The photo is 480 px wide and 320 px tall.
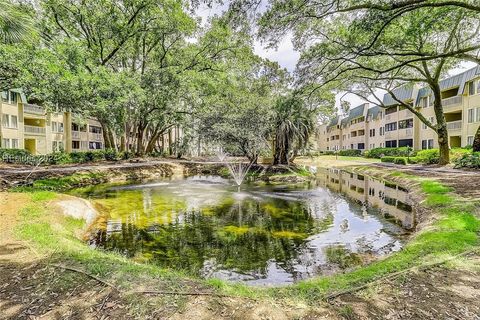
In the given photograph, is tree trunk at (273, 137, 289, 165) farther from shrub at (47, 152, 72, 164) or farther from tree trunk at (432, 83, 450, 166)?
shrub at (47, 152, 72, 164)

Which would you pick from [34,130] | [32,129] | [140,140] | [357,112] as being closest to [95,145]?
[34,130]

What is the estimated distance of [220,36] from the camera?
25.8 meters

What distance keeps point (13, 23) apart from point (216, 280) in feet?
33.2

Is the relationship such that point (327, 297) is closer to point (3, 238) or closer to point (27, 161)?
point (3, 238)

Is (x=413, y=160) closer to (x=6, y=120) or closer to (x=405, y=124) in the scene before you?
(x=405, y=124)

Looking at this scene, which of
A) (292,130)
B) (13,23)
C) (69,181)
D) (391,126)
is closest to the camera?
(13,23)

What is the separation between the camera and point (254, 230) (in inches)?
365

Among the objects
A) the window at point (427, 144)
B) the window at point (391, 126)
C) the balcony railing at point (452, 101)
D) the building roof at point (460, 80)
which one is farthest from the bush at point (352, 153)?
Result: the balcony railing at point (452, 101)

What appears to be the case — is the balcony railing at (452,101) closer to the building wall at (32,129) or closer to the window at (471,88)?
the window at (471,88)

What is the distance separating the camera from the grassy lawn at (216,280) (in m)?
4.39

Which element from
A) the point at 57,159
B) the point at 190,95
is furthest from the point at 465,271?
the point at 57,159

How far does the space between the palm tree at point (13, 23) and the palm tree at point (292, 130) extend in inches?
684

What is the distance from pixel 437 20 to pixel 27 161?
92.4ft

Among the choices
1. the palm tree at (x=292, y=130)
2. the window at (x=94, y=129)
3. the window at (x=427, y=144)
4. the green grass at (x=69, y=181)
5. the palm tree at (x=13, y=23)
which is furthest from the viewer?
the window at (x=94, y=129)
